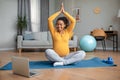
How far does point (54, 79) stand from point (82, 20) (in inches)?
211

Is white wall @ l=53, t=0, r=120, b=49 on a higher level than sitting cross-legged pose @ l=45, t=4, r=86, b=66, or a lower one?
higher

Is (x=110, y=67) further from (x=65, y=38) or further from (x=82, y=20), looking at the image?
(x=82, y=20)

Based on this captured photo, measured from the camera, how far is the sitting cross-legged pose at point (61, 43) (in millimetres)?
4141

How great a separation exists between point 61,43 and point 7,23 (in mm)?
4437

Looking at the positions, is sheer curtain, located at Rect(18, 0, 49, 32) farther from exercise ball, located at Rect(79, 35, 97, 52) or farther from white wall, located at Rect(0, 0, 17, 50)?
exercise ball, located at Rect(79, 35, 97, 52)

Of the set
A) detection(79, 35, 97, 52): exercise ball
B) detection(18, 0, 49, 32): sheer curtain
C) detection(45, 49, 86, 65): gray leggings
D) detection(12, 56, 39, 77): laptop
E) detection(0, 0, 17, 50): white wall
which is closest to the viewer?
detection(12, 56, 39, 77): laptop

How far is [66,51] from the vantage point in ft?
14.2

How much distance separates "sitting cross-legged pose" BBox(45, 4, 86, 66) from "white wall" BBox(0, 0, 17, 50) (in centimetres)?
428

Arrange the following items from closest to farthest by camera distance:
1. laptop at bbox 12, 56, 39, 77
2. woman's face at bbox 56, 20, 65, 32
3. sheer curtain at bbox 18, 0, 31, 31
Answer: laptop at bbox 12, 56, 39, 77 < woman's face at bbox 56, 20, 65, 32 < sheer curtain at bbox 18, 0, 31, 31

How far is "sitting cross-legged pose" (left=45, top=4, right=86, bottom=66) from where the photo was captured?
13.6ft

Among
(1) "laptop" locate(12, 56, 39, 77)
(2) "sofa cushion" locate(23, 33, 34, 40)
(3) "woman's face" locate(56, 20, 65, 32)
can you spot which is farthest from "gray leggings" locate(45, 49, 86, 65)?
(2) "sofa cushion" locate(23, 33, 34, 40)

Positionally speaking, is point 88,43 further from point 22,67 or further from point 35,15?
point 22,67

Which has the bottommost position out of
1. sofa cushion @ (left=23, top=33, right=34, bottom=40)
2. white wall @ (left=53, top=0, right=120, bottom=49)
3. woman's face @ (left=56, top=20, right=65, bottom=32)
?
sofa cushion @ (left=23, top=33, right=34, bottom=40)

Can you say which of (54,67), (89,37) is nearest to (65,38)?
(54,67)
